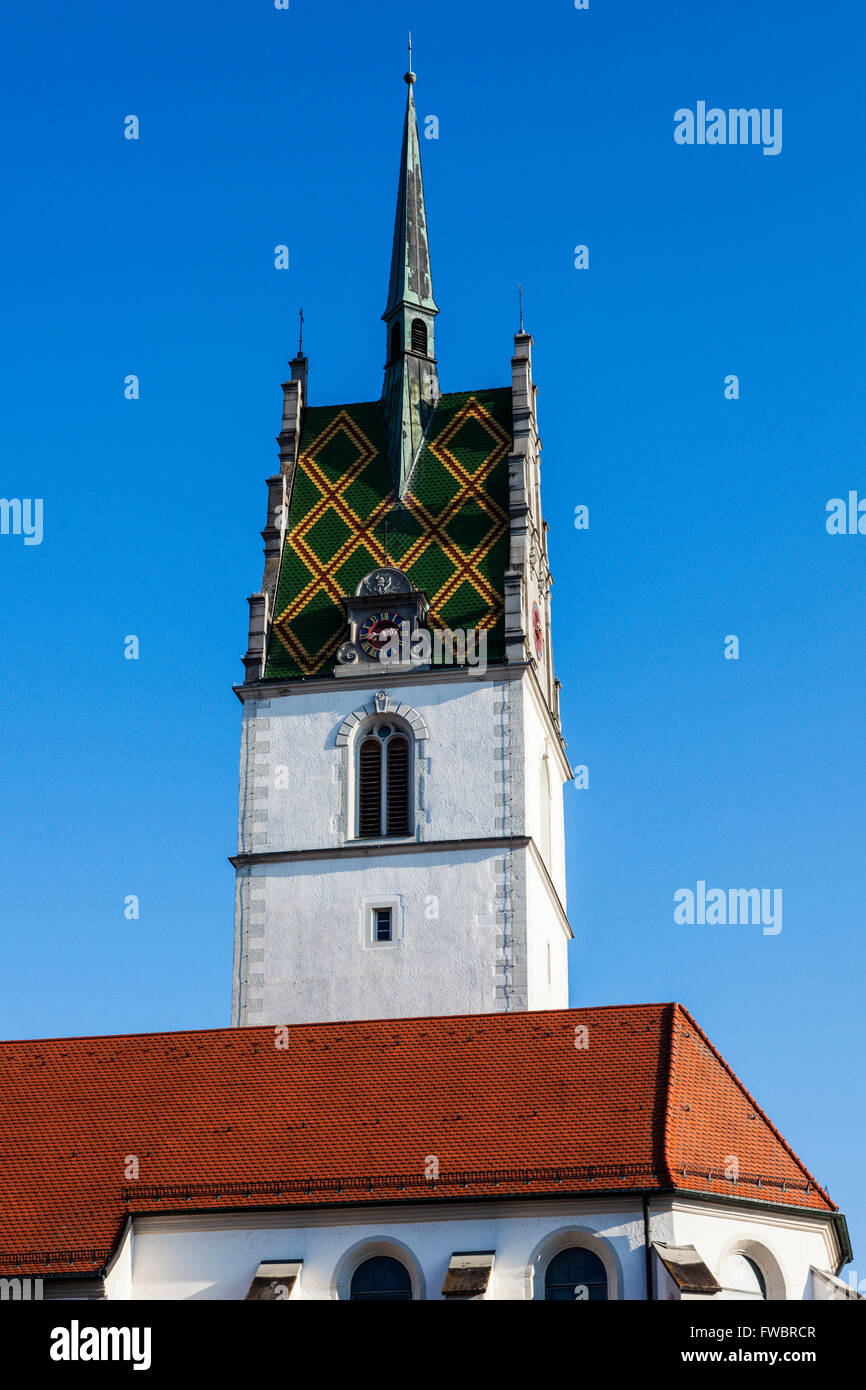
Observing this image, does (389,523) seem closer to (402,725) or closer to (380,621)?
(380,621)

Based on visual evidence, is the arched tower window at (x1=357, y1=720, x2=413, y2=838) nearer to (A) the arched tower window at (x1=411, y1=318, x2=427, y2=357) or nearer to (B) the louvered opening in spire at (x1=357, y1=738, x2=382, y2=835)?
(B) the louvered opening in spire at (x1=357, y1=738, x2=382, y2=835)

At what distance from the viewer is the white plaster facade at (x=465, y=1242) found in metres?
28.9

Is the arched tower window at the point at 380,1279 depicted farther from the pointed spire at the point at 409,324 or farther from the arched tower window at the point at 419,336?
the arched tower window at the point at 419,336

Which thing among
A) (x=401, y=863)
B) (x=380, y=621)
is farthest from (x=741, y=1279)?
(x=380, y=621)

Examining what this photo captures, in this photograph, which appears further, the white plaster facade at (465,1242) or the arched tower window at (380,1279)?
the arched tower window at (380,1279)

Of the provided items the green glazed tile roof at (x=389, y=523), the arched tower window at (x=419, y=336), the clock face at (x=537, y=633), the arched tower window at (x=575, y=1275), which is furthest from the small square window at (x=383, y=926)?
the arched tower window at (x=419, y=336)

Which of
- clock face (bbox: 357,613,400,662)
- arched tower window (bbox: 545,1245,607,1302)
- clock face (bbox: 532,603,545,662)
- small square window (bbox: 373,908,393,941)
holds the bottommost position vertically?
arched tower window (bbox: 545,1245,607,1302)

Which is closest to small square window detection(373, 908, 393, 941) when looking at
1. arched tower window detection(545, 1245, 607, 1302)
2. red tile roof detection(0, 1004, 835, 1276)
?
red tile roof detection(0, 1004, 835, 1276)

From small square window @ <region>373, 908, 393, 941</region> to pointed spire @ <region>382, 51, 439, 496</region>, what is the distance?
9273mm

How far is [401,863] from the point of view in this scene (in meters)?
39.2

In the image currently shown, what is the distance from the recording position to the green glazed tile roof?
4128 centimetres

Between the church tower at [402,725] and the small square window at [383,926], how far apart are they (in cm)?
3

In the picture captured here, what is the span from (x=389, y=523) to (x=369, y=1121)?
587 inches
